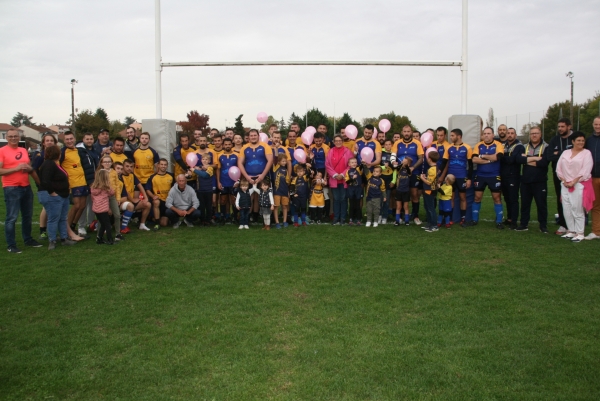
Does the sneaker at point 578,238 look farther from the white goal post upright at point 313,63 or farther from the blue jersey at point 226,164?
the blue jersey at point 226,164

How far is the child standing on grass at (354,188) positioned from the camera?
28.5 feet

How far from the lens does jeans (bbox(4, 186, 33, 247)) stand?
6828 millimetres

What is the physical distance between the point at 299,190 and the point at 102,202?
3.45m

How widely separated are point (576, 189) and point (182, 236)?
6591mm

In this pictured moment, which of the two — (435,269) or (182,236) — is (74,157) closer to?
(182,236)

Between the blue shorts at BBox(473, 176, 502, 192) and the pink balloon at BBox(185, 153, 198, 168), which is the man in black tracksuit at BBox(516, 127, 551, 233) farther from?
the pink balloon at BBox(185, 153, 198, 168)

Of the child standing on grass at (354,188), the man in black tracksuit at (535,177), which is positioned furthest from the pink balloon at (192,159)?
the man in black tracksuit at (535,177)

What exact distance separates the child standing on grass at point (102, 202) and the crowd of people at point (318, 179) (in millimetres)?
24

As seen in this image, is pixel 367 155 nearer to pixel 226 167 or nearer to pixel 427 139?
pixel 427 139

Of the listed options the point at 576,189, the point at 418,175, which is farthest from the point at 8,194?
the point at 576,189

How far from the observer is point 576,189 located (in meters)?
7.43

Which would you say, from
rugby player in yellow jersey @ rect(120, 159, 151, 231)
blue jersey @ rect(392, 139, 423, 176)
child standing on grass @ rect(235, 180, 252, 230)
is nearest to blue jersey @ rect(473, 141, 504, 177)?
blue jersey @ rect(392, 139, 423, 176)

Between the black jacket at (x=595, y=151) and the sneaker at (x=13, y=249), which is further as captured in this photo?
the black jacket at (x=595, y=151)

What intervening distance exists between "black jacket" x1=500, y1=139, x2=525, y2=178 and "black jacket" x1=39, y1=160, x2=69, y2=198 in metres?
7.53
